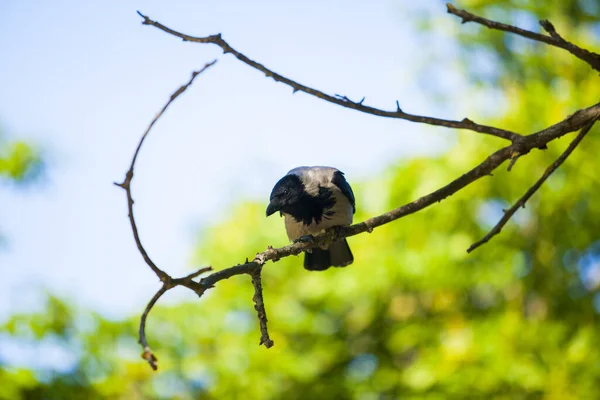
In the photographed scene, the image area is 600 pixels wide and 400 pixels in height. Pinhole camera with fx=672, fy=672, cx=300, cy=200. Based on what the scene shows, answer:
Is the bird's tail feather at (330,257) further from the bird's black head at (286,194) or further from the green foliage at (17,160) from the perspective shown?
the green foliage at (17,160)

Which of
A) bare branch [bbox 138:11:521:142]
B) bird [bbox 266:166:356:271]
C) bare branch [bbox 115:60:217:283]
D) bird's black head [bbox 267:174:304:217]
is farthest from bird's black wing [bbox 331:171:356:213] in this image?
bare branch [bbox 115:60:217:283]

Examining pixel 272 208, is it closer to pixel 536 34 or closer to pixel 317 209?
pixel 317 209

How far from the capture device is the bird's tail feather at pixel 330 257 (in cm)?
527

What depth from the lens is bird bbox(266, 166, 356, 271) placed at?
5.15m

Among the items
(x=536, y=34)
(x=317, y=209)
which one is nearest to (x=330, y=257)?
(x=317, y=209)

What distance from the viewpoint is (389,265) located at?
9102mm

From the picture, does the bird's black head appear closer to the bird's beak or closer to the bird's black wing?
the bird's beak

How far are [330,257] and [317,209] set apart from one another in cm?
41

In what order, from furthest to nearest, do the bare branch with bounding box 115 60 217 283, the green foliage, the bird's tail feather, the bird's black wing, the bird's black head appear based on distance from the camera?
the green foliage → the bird's black wing → the bird's tail feather → the bird's black head → the bare branch with bounding box 115 60 217 283

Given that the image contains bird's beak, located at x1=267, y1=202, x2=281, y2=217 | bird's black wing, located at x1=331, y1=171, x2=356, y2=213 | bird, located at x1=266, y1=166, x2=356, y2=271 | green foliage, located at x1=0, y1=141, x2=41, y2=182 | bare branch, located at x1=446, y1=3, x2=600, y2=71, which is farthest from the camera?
green foliage, located at x1=0, y1=141, x2=41, y2=182

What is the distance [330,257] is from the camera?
5320 mm

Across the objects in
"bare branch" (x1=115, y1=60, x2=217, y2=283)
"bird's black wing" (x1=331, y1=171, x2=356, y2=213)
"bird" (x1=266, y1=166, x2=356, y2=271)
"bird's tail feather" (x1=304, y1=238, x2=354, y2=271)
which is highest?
"bird's black wing" (x1=331, y1=171, x2=356, y2=213)

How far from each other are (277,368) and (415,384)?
185 centimetres

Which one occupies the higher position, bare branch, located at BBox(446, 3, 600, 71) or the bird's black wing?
the bird's black wing
